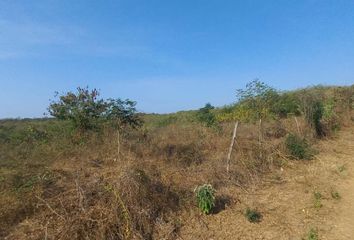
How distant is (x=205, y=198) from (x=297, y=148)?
15.2 ft

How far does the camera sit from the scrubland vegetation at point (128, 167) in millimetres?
5664

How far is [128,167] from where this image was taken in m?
6.49

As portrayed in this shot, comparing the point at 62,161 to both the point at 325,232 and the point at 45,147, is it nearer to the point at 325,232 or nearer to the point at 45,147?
the point at 45,147

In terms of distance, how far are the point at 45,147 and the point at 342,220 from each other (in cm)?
634

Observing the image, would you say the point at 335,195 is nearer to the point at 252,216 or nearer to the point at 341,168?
the point at 341,168

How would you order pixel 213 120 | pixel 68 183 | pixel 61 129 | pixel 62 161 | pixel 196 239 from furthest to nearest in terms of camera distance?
1. pixel 213 120
2. pixel 61 129
3. pixel 62 161
4. pixel 68 183
5. pixel 196 239

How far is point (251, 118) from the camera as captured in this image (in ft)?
38.8

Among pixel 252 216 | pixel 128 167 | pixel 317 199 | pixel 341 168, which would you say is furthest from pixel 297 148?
pixel 128 167

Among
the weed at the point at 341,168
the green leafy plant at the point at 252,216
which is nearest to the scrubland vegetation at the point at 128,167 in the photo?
the green leafy plant at the point at 252,216

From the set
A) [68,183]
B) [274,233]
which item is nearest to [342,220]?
[274,233]

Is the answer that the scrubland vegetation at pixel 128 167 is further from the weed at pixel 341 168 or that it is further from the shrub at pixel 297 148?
the weed at pixel 341 168

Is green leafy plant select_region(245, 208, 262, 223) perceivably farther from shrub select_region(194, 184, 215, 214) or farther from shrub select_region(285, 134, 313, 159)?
shrub select_region(285, 134, 313, 159)

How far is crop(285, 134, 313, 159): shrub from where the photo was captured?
10.0 meters

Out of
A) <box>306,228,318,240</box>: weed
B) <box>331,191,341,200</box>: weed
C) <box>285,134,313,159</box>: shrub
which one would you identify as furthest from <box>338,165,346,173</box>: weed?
<box>306,228,318,240</box>: weed
